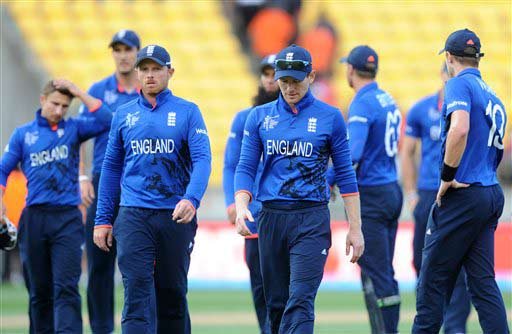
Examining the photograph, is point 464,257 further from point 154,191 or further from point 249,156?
point 154,191

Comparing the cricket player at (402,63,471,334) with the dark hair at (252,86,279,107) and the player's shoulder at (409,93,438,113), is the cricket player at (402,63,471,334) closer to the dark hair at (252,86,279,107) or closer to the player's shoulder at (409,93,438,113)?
the player's shoulder at (409,93,438,113)

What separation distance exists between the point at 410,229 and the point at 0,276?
666 centimetres

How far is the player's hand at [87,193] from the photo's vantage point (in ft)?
32.3

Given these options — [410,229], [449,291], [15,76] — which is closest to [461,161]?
[449,291]

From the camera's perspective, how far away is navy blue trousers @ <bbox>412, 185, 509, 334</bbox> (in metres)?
7.80

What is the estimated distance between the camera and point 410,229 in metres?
16.8

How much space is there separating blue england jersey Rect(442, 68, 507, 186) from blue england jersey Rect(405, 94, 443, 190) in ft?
8.89

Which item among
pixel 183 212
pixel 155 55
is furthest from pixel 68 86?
pixel 183 212

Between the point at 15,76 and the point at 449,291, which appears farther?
the point at 15,76

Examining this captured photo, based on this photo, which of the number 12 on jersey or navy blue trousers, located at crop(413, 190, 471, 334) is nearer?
the number 12 on jersey

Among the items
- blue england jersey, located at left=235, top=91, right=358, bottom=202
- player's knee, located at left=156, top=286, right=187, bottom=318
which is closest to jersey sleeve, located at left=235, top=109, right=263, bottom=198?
blue england jersey, located at left=235, top=91, right=358, bottom=202

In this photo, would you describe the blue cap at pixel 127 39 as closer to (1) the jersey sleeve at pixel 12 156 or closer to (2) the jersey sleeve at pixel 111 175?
(1) the jersey sleeve at pixel 12 156

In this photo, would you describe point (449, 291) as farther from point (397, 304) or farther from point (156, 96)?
point (156, 96)

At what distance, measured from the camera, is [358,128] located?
945 cm
